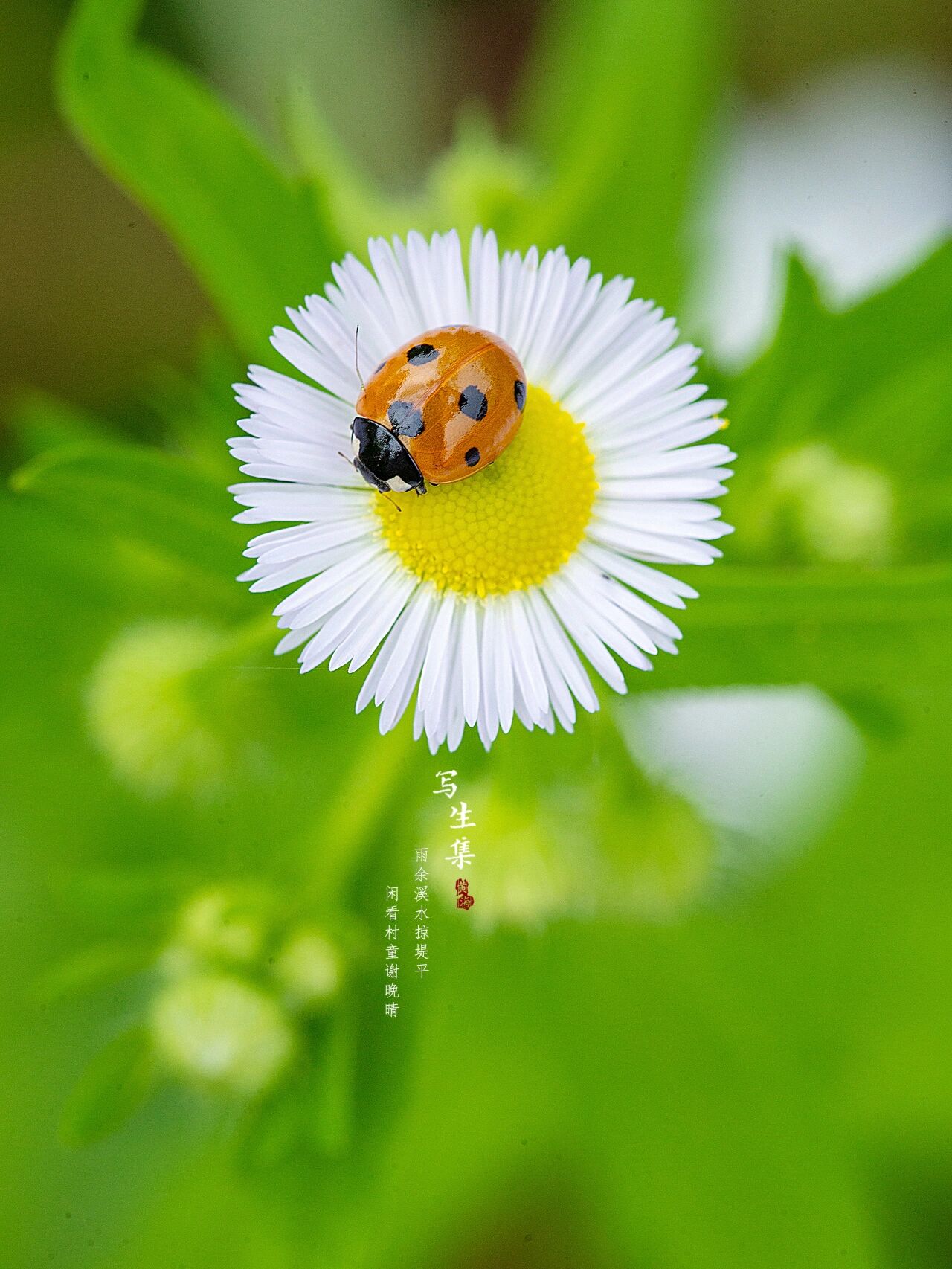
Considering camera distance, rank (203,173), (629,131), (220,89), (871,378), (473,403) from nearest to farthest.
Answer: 1. (473,403)
2. (203,173)
3. (871,378)
4. (629,131)
5. (220,89)

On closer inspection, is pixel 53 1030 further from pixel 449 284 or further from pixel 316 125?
pixel 316 125

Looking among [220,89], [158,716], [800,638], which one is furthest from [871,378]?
[220,89]

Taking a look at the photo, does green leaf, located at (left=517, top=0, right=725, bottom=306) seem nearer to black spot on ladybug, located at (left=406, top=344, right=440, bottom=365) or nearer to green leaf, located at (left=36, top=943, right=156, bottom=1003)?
black spot on ladybug, located at (left=406, top=344, right=440, bottom=365)

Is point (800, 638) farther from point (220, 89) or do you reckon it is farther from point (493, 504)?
point (220, 89)

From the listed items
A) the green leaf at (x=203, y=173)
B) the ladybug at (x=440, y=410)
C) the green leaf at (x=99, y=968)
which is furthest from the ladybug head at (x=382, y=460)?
the green leaf at (x=99, y=968)

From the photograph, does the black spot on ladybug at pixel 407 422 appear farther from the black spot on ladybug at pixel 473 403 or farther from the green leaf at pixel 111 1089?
the green leaf at pixel 111 1089

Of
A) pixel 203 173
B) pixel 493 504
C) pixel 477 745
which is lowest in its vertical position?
pixel 477 745
